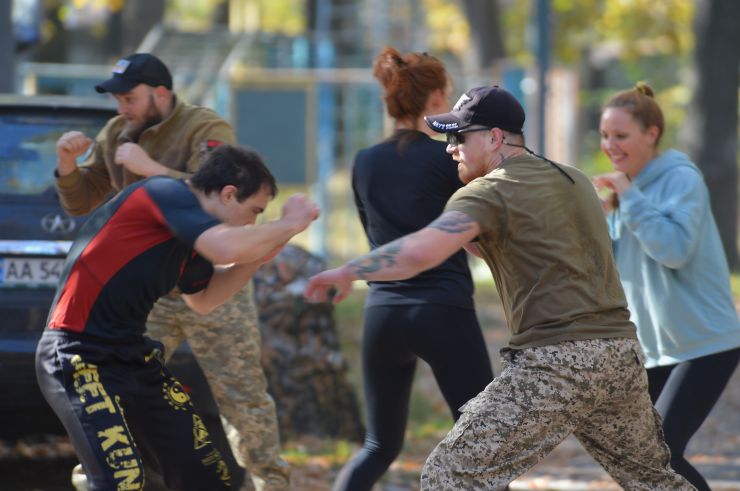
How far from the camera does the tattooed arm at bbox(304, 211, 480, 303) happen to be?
148 inches

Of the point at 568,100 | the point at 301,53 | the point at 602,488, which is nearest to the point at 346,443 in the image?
the point at 602,488

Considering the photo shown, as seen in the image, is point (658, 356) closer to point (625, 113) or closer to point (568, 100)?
point (625, 113)

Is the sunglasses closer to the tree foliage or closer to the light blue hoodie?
the light blue hoodie

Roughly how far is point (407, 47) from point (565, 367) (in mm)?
18265

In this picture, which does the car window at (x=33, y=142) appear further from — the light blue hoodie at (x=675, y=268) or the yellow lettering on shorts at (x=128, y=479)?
the light blue hoodie at (x=675, y=268)

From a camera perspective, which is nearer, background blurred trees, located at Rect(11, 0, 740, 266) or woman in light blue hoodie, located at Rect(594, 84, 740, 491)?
woman in light blue hoodie, located at Rect(594, 84, 740, 491)

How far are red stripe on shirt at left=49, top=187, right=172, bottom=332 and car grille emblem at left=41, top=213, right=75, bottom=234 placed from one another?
60.7 inches

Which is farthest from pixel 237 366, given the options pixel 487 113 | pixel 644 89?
pixel 644 89

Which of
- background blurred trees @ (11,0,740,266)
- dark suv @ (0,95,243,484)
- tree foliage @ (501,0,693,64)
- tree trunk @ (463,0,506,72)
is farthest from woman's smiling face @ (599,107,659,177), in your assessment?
tree foliage @ (501,0,693,64)

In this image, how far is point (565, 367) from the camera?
3963 millimetres

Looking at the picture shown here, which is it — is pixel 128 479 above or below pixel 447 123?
below

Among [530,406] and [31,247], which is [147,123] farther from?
[530,406]

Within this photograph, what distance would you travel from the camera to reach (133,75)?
518cm

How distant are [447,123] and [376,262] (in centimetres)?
60
